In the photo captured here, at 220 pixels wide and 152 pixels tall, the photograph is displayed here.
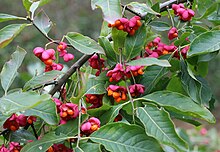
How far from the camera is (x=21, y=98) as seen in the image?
702 mm

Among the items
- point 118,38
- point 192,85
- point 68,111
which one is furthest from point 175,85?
point 68,111

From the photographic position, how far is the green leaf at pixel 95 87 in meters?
0.82

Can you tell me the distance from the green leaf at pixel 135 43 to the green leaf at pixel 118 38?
0.02 m

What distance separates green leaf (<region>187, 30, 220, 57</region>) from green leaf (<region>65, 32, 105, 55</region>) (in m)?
0.18

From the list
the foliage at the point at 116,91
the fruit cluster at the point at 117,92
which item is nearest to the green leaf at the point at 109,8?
the foliage at the point at 116,91

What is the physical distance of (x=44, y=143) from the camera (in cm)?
73

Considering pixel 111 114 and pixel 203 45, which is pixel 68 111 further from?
pixel 203 45

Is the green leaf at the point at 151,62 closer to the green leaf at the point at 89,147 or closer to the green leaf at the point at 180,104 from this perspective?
the green leaf at the point at 180,104

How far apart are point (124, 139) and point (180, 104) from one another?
12 centimetres

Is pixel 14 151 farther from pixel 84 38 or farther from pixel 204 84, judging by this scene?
pixel 204 84

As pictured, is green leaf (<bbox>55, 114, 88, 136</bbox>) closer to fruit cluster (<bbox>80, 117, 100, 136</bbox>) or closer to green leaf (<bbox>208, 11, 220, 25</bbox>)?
fruit cluster (<bbox>80, 117, 100, 136</bbox>)

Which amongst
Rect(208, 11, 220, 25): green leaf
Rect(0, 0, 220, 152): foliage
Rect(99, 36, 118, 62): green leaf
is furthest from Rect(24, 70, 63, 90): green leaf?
Rect(208, 11, 220, 25): green leaf

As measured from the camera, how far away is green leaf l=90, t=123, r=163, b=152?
2.28ft

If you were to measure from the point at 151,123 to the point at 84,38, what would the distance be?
241 mm
